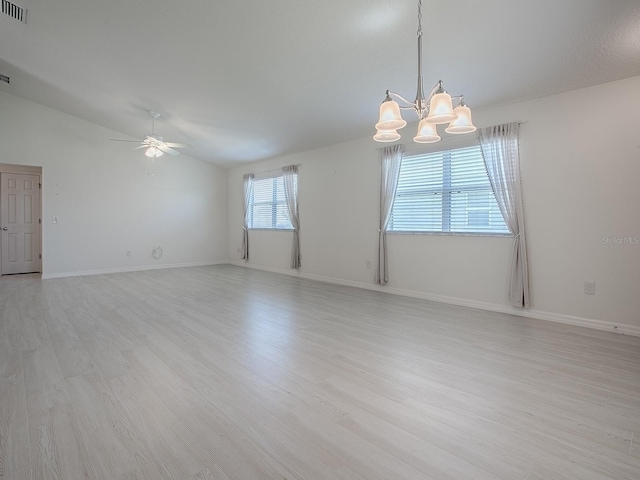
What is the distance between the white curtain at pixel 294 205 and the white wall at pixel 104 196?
2.89m

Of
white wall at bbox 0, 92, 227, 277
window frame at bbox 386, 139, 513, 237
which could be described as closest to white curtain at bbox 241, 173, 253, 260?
white wall at bbox 0, 92, 227, 277

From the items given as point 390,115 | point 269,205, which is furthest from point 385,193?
point 269,205

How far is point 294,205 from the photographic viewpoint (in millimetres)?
6855

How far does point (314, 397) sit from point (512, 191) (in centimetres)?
336

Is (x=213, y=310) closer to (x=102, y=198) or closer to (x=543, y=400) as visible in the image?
(x=543, y=400)

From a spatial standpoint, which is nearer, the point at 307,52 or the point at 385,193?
the point at 307,52

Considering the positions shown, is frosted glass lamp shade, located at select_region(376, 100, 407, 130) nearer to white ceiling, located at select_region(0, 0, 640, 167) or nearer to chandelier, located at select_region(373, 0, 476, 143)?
chandelier, located at select_region(373, 0, 476, 143)

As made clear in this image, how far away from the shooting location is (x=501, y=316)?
388cm

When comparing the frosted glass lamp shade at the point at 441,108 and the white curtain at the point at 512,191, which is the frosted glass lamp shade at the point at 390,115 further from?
the white curtain at the point at 512,191

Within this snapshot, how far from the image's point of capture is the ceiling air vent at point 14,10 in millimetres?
3453

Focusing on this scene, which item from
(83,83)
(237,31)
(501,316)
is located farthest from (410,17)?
(83,83)

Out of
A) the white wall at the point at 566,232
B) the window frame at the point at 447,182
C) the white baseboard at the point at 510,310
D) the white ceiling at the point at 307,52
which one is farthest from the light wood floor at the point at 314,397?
the white ceiling at the point at 307,52

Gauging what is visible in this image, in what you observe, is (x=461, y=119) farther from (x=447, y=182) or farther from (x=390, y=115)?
(x=447, y=182)

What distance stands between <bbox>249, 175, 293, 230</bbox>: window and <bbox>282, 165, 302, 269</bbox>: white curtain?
0.30 meters
